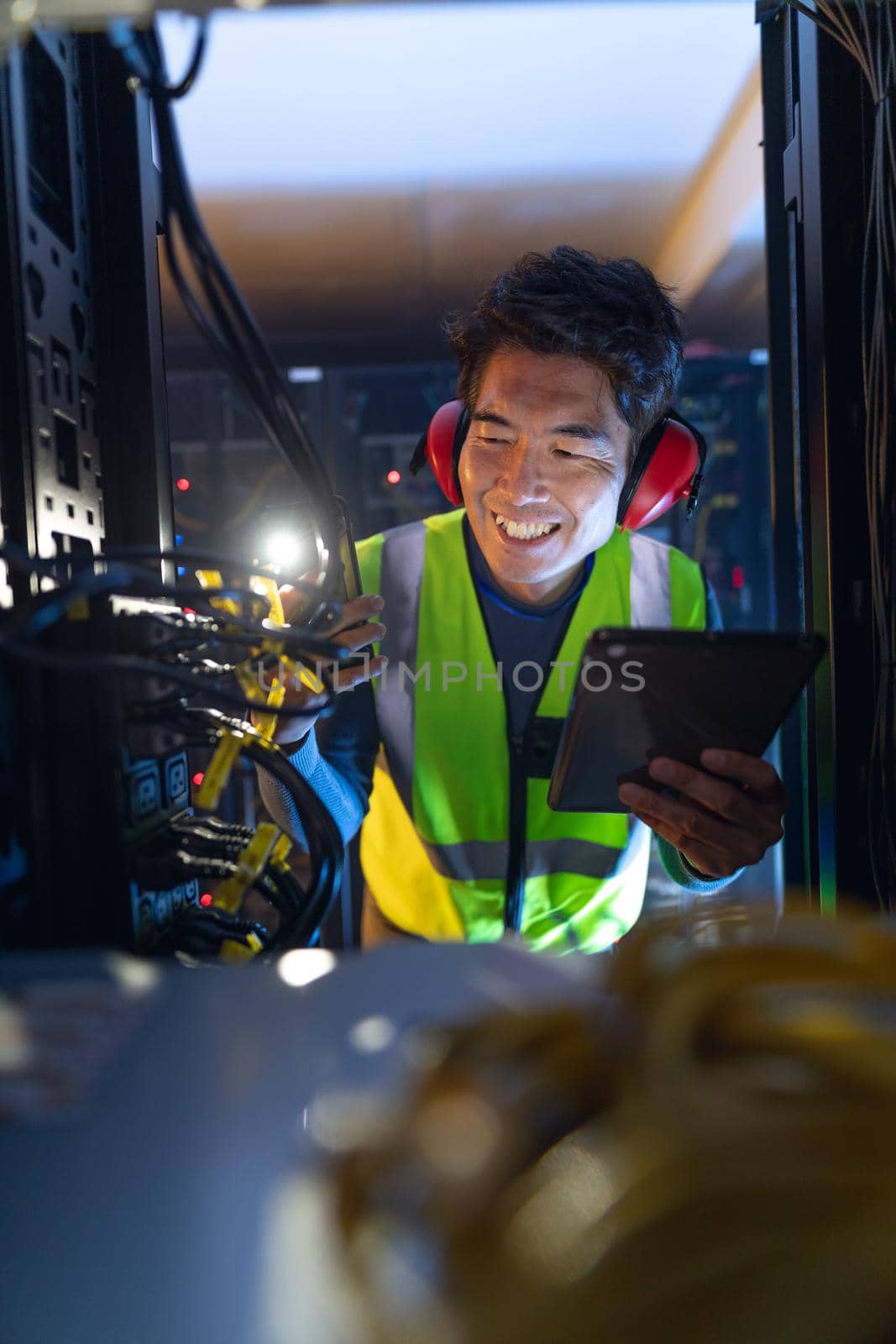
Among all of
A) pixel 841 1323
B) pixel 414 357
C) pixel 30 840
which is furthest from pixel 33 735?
pixel 414 357

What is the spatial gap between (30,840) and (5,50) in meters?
0.49

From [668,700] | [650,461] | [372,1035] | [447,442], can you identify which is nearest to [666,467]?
[650,461]

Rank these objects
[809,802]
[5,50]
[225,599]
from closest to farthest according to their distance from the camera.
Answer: [5,50]
[225,599]
[809,802]

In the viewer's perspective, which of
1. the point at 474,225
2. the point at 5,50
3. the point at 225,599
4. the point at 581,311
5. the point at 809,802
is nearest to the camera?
the point at 5,50

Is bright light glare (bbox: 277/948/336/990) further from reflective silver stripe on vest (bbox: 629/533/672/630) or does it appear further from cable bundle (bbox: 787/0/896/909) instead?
reflective silver stripe on vest (bbox: 629/533/672/630)

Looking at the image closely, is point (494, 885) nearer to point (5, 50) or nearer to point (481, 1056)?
point (481, 1056)

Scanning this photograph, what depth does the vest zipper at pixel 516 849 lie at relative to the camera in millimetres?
1068

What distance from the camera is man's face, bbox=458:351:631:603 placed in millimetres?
938

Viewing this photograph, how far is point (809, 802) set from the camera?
30.4 inches

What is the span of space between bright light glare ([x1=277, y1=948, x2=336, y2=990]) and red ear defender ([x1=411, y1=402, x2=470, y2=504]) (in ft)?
2.14

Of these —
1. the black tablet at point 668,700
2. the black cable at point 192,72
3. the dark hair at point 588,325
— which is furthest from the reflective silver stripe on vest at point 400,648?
the black cable at point 192,72

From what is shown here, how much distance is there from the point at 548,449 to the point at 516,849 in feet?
1.70

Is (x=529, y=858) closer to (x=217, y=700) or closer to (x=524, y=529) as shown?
(x=524, y=529)

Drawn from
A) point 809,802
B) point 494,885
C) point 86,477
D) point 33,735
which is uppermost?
point 86,477
